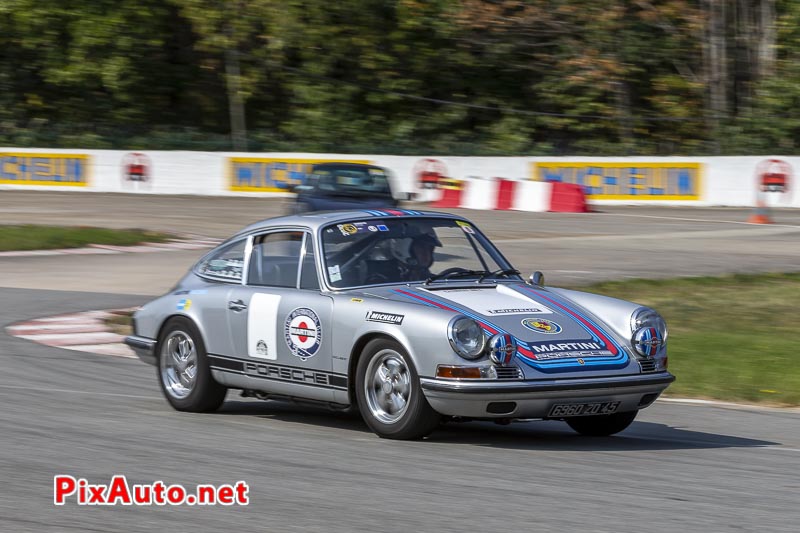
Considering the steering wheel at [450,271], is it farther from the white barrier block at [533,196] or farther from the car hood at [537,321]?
the white barrier block at [533,196]

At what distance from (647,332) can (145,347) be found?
3457 millimetres

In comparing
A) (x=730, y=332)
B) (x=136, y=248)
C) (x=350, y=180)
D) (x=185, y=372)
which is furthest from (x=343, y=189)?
(x=185, y=372)

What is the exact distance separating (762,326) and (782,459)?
651 cm

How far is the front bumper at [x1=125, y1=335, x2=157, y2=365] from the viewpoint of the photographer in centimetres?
876

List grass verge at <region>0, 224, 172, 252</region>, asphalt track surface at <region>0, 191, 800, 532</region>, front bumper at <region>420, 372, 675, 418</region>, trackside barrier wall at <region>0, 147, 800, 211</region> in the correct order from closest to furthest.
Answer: asphalt track surface at <region>0, 191, 800, 532</region>
front bumper at <region>420, 372, 675, 418</region>
grass verge at <region>0, 224, 172, 252</region>
trackside barrier wall at <region>0, 147, 800, 211</region>

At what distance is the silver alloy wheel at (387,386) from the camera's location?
705cm

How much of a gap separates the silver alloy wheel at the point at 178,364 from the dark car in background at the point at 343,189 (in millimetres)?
13450

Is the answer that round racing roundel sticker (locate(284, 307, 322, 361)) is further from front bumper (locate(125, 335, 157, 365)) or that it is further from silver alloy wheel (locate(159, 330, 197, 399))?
front bumper (locate(125, 335, 157, 365))

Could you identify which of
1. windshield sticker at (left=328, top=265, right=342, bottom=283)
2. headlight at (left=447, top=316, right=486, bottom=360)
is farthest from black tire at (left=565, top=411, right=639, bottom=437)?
windshield sticker at (left=328, top=265, right=342, bottom=283)

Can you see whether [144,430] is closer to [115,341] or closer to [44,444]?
[44,444]

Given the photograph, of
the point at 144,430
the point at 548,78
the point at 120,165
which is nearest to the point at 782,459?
the point at 144,430

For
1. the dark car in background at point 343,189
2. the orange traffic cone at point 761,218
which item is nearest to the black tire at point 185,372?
the dark car in background at point 343,189

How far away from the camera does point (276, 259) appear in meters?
8.23

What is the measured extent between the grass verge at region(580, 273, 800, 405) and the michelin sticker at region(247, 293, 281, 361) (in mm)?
3301
